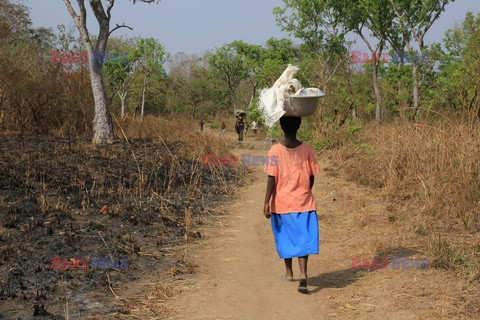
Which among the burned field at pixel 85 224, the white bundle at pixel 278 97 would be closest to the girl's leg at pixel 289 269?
the burned field at pixel 85 224

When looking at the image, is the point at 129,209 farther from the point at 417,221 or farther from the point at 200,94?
the point at 200,94

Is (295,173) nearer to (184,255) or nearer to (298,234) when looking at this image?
(298,234)

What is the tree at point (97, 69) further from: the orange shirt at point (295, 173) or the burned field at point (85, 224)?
the orange shirt at point (295, 173)

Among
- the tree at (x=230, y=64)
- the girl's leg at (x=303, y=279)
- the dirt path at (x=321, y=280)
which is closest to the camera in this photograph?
the dirt path at (x=321, y=280)

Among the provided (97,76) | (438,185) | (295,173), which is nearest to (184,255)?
(295,173)

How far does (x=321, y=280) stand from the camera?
4734mm

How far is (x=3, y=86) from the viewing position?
41.8 ft

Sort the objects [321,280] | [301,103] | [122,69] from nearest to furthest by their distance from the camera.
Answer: [301,103]
[321,280]
[122,69]

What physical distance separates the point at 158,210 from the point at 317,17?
83.1ft

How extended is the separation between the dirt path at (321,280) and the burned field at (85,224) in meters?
0.45

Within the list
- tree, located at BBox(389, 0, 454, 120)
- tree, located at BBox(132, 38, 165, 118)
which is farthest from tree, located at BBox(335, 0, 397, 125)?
tree, located at BBox(132, 38, 165, 118)

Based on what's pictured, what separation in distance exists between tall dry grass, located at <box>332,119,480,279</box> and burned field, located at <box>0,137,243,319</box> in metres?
2.79

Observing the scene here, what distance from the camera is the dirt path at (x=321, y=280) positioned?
12.6 feet

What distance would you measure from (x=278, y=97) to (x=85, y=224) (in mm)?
3280
